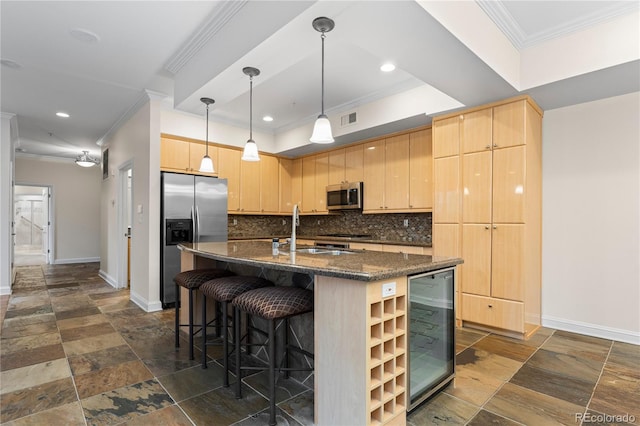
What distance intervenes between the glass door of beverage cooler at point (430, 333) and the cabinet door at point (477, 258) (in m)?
1.38

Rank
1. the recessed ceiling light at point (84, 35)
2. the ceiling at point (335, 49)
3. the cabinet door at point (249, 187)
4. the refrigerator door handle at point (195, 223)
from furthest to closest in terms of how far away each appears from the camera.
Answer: the cabinet door at point (249, 187), the refrigerator door handle at point (195, 223), the recessed ceiling light at point (84, 35), the ceiling at point (335, 49)

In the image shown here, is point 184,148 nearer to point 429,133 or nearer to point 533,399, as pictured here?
point 429,133

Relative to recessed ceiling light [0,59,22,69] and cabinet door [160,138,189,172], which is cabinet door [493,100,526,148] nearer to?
cabinet door [160,138,189,172]

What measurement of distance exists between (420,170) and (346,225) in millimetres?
1777

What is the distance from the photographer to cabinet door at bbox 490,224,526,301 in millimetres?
3117

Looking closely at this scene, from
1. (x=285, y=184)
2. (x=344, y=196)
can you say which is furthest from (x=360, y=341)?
(x=285, y=184)

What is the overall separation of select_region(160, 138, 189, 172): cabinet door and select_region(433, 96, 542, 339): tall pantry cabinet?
135 inches

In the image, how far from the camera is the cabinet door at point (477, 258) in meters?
3.32

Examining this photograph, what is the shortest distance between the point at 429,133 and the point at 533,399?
3.10 m

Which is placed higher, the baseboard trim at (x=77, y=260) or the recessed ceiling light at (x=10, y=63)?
the recessed ceiling light at (x=10, y=63)

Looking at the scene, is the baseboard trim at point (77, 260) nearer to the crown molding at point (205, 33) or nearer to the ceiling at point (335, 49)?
the ceiling at point (335, 49)

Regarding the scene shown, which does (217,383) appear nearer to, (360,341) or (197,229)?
(360,341)

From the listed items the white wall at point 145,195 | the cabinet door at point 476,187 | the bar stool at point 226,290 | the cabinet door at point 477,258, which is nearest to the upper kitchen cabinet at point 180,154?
the white wall at point 145,195

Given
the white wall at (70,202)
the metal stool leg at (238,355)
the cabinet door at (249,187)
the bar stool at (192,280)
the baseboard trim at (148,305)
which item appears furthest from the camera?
the white wall at (70,202)
